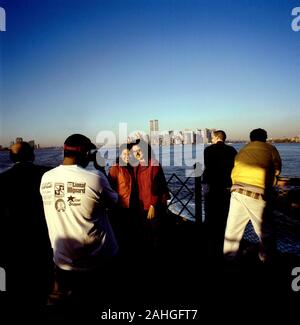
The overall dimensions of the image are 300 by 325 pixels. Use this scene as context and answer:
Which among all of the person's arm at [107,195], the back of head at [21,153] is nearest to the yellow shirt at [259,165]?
the person's arm at [107,195]

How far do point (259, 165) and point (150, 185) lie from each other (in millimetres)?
1870

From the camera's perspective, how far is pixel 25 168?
261 cm

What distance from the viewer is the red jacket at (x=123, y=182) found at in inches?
161

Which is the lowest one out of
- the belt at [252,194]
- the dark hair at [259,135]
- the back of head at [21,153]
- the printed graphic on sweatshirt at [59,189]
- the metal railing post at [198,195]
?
the metal railing post at [198,195]

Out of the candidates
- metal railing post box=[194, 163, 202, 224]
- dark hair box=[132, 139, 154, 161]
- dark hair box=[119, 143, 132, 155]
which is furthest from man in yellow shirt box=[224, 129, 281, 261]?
dark hair box=[119, 143, 132, 155]

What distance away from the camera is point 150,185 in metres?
4.11

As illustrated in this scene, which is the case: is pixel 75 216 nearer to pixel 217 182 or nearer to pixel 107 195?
pixel 107 195

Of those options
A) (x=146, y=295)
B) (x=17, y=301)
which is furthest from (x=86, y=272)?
(x=17, y=301)

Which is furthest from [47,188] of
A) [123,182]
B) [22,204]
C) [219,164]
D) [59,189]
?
[219,164]

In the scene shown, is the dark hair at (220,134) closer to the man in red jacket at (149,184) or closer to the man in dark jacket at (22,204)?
the man in red jacket at (149,184)
